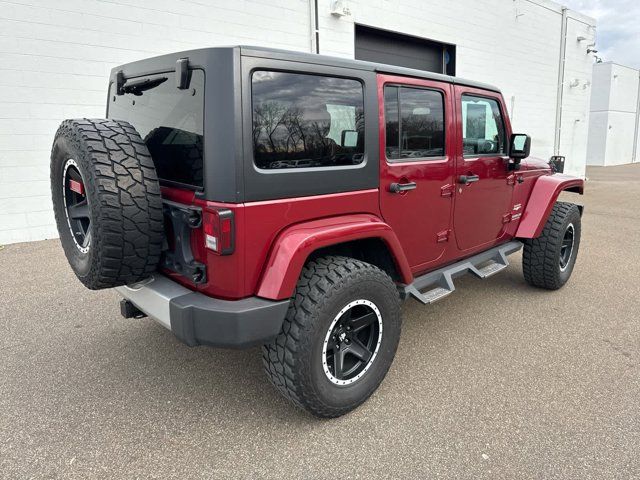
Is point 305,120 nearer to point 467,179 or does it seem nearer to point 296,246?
point 296,246

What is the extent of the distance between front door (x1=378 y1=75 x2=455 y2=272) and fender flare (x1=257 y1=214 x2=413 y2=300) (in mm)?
405

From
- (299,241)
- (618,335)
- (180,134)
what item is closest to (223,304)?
(299,241)

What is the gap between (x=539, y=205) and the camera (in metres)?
4.25

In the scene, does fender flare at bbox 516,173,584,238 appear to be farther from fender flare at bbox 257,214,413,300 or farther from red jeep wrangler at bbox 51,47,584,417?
fender flare at bbox 257,214,413,300

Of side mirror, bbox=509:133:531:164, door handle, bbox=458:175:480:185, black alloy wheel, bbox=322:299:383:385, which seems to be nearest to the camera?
black alloy wheel, bbox=322:299:383:385

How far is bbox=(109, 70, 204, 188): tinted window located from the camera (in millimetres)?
2184

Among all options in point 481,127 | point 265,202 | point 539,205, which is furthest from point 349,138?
point 539,205

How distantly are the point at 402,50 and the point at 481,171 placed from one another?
318 inches

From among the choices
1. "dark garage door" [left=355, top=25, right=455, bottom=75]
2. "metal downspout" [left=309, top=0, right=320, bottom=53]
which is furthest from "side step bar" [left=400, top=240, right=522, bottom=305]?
"dark garage door" [left=355, top=25, right=455, bottom=75]

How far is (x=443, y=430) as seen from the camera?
2.41 m

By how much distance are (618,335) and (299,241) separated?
290cm

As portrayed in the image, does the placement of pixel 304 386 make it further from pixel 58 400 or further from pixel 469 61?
pixel 469 61

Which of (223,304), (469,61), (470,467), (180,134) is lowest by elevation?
(470,467)

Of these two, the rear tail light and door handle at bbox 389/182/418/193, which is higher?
door handle at bbox 389/182/418/193
